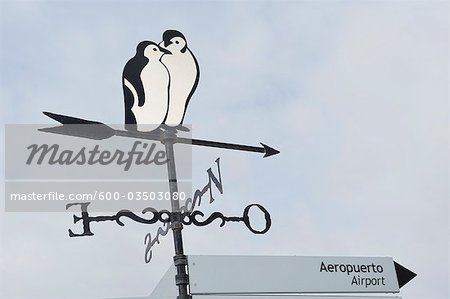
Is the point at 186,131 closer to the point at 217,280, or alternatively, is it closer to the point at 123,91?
the point at 123,91

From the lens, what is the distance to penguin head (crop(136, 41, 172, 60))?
2.37 meters

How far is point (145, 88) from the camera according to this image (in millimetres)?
2377

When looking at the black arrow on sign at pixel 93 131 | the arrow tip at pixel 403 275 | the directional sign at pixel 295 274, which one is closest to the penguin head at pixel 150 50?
the black arrow on sign at pixel 93 131

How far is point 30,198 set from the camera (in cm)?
287

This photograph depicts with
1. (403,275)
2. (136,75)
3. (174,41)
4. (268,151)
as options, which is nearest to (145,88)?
(136,75)

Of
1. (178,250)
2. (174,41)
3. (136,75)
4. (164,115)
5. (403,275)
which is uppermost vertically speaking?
(174,41)

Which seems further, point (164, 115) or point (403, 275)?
point (403, 275)

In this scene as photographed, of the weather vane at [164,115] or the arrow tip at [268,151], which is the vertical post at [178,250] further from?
the arrow tip at [268,151]

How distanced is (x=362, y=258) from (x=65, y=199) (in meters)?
1.45

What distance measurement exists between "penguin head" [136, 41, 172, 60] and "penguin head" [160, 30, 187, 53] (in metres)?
0.02

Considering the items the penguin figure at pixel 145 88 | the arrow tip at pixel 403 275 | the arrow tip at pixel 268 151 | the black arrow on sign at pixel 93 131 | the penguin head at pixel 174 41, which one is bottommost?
the arrow tip at pixel 403 275

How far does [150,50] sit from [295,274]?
4.35ft

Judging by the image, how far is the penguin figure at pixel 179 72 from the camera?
2.40 meters

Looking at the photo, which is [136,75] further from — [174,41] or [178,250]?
[178,250]
